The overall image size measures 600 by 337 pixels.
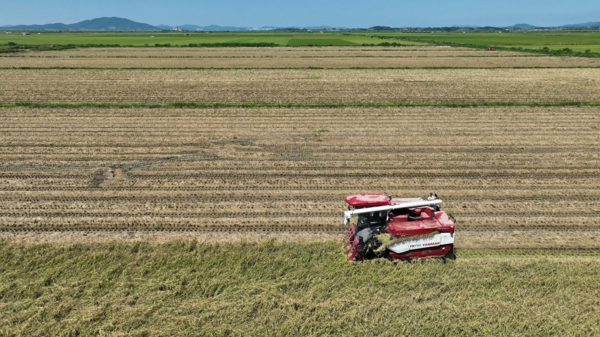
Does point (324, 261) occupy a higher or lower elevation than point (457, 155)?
lower

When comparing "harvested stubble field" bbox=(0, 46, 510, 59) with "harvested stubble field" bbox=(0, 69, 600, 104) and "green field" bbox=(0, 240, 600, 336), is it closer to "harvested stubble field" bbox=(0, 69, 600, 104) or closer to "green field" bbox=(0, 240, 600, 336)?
"harvested stubble field" bbox=(0, 69, 600, 104)

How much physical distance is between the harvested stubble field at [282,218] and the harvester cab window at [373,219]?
97 cm

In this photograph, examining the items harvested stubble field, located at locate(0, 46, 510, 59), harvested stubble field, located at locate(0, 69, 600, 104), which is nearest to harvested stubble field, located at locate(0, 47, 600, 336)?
harvested stubble field, located at locate(0, 69, 600, 104)

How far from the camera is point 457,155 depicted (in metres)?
15.0

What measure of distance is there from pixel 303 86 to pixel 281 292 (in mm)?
24321

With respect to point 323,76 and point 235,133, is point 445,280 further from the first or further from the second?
point 323,76

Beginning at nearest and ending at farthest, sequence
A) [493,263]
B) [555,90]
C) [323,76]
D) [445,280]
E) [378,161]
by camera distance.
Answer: [445,280], [493,263], [378,161], [555,90], [323,76]

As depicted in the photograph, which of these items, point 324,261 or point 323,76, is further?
point 323,76

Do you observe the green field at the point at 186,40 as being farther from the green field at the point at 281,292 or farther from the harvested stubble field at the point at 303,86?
the green field at the point at 281,292

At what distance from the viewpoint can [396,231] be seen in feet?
26.3

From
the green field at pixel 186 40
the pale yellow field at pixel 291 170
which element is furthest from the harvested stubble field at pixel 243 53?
the pale yellow field at pixel 291 170

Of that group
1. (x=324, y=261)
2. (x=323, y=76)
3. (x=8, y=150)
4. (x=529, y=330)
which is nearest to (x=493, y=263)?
(x=529, y=330)

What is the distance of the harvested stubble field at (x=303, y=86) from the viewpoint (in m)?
25.4

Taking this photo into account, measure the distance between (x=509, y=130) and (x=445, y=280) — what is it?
44.9 ft
